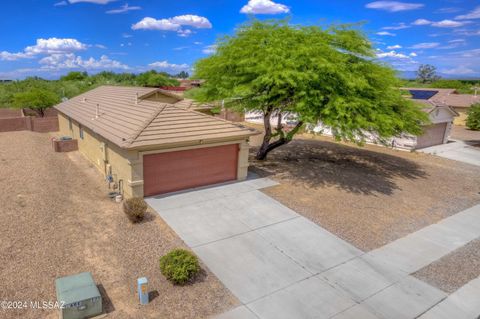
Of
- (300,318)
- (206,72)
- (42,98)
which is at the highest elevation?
(206,72)

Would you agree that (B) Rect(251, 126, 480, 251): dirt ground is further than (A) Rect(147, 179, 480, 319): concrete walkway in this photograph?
Yes

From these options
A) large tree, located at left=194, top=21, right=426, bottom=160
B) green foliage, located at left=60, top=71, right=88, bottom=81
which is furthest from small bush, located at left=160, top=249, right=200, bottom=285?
green foliage, located at left=60, top=71, right=88, bottom=81

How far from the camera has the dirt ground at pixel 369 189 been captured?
1164 centimetres

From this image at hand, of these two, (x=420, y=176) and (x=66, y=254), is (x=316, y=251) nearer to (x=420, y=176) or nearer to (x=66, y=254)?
(x=66, y=254)

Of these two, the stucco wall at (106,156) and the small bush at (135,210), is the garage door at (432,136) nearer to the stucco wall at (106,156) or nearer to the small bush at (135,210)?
the stucco wall at (106,156)

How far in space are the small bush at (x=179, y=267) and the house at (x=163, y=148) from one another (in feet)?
16.6

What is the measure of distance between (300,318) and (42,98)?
106 ft

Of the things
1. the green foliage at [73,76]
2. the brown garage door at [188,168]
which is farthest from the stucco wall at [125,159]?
the green foliage at [73,76]

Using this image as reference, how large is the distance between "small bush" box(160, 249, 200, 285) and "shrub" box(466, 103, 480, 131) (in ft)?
128

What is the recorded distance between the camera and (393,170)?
18734mm

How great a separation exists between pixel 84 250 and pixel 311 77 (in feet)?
33.9

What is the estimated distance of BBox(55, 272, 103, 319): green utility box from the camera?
6.48 metres

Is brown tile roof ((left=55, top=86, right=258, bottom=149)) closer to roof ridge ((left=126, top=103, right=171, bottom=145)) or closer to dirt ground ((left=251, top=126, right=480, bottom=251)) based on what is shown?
roof ridge ((left=126, top=103, right=171, bottom=145))

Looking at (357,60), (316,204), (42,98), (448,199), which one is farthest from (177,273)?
(42,98)
